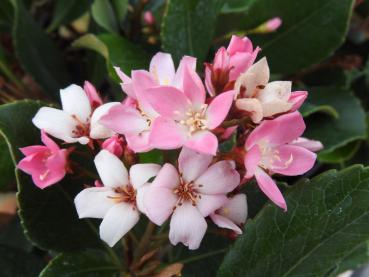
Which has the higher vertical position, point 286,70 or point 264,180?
point 264,180

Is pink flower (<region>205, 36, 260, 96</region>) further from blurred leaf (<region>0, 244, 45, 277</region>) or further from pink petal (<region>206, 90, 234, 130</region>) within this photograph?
blurred leaf (<region>0, 244, 45, 277</region>)

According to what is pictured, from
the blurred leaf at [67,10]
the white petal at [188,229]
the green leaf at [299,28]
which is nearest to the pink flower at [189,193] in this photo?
the white petal at [188,229]

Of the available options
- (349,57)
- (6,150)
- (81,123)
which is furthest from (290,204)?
(349,57)

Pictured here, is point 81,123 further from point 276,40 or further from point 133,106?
point 276,40

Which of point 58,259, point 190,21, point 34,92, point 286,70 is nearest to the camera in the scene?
point 58,259

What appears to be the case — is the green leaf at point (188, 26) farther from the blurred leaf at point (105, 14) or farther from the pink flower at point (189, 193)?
the pink flower at point (189, 193)

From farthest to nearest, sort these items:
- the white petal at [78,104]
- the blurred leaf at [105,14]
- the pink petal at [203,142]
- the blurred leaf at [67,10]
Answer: the blurred leaf at [67,10] < the blurred leaf at [105,14] < the white petal at [78,104] < the pink petal at [203,142]

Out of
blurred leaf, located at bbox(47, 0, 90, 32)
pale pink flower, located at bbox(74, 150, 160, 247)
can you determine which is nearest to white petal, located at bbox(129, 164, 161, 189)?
pale pink flower, located at bbox(74, 150, 160, 247)
